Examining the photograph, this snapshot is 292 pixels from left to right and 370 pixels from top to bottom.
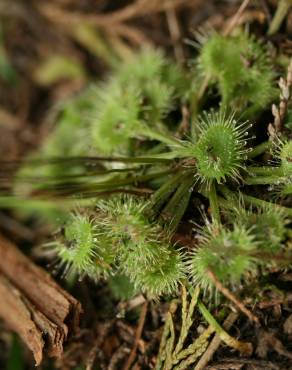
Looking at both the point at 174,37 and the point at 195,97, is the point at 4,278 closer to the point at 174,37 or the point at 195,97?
the point at 195,97

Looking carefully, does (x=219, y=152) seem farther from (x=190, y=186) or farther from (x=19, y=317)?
(x=19, y=317)

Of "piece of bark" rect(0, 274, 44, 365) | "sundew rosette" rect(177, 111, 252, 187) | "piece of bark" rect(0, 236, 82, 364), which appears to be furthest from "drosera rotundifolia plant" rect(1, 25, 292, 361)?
"piece of bark" rect(0, 274, 44, 365)

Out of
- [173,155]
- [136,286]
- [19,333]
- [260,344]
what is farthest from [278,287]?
[19,333]

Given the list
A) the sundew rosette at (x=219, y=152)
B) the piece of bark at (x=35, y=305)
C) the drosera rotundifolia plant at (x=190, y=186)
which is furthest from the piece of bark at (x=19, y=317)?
the sundew rosette at (x=219, y=152)

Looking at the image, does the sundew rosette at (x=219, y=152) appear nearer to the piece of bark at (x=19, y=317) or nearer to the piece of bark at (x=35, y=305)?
the piece of bark at (x=35, y=305)

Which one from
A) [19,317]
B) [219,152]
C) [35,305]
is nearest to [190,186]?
[219,152]

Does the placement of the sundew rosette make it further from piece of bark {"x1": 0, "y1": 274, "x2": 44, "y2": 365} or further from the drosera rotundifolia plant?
piece of bark {"x1": 0, "y1": 274, "x2": 44, "y2": 365}
